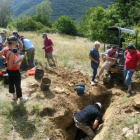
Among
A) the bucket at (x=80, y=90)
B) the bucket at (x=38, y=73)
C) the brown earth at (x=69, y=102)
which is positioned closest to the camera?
the brown earth at (x=69, y=102)

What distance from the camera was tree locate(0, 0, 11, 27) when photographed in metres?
52.7

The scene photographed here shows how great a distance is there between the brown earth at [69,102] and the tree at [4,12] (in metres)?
49.3

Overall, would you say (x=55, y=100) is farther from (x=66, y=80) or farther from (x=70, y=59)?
(x=70, y=59)

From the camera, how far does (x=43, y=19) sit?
6669 centimetres

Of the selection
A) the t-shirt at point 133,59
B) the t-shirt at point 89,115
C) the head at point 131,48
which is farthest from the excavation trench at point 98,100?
the head at point 131,48

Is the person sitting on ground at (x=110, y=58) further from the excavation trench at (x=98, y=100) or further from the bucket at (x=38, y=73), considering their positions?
the bucket at (x=38, y=73)

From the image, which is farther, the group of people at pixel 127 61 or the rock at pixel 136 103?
the group of people at pixel 127 61

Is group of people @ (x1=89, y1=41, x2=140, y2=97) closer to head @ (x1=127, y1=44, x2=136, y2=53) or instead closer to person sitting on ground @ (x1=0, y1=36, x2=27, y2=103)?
head @ (x1=127, y1=44, x2=136, y2=53)

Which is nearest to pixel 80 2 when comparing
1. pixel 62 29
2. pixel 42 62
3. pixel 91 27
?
pixel 62 29

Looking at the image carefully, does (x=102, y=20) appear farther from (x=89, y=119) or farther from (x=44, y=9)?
(x=44, y=9)

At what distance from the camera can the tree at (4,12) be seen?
2073 inches

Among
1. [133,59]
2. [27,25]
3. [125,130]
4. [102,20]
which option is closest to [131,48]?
[133,59]

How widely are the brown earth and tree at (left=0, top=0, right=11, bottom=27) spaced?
49252 millimetres

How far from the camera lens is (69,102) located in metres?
6.60
